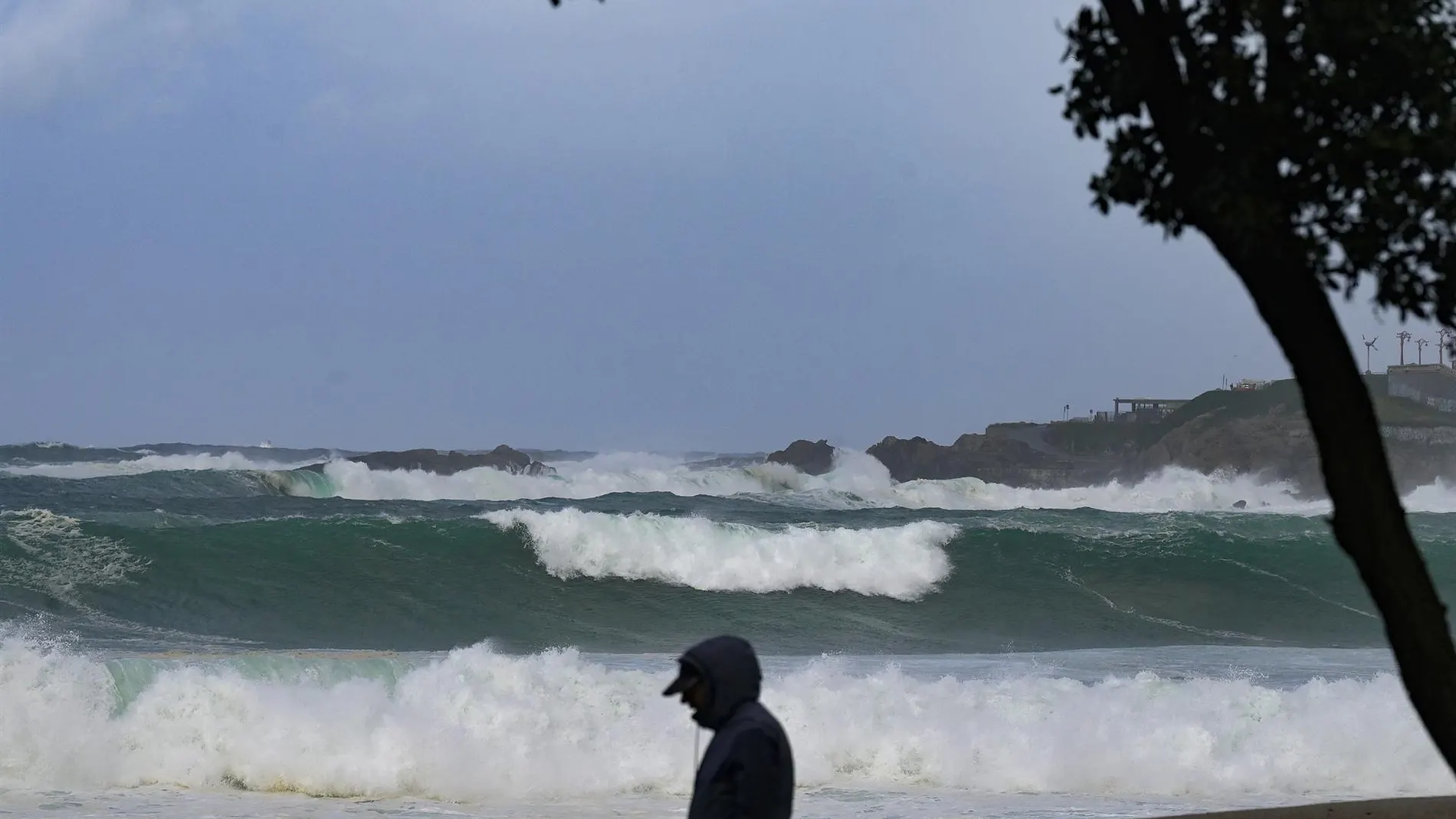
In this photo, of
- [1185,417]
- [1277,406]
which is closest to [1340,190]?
[1277,406]

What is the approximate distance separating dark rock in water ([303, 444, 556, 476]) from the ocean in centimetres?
1325

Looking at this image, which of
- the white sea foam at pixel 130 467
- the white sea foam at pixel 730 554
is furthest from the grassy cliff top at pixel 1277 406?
the white sea foam at pixel 730 554

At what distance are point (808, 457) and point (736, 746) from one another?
190 feet

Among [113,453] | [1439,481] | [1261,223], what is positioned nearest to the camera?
[1261,223]

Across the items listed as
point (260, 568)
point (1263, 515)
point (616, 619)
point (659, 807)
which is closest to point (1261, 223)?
point (659, 807)

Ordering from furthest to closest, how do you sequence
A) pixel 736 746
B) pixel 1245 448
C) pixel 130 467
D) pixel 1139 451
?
pixel 1139 451 < pixel 1245 448 < pixel 130 467 < pixel 736 746

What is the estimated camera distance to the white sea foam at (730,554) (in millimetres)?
25281

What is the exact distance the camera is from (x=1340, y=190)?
4.75 m

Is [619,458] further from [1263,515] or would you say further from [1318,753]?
[1318,753]

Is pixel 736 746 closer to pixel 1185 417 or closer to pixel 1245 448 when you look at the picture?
pixel 1245 448

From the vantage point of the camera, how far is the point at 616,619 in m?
22.8

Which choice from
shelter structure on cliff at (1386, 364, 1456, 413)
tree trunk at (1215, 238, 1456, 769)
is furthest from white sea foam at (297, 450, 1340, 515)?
tree trunk at (1215, 238, 1456, 769)

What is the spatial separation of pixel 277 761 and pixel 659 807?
9.36 feet

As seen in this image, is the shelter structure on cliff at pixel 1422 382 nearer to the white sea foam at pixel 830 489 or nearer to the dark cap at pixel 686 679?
the white sea foam at pixel 830 489
